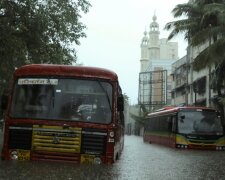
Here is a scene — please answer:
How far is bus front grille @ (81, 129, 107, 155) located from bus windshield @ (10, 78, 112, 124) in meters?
0.30

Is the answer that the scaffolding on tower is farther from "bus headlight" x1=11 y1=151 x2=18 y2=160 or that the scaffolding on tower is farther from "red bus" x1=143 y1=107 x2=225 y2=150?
"bus headlight" x1=11 y1=151 x2=18 y2=160

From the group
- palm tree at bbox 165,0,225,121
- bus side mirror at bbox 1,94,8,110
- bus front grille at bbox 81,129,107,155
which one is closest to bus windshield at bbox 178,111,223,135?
palm tree at bbox 165,0,225,121

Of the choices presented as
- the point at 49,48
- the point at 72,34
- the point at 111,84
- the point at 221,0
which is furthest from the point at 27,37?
the point at 221,0

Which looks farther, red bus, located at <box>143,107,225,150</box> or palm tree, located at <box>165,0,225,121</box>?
palm tree, located at <box>165,0,225,121</box>

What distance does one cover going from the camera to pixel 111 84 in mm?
13891

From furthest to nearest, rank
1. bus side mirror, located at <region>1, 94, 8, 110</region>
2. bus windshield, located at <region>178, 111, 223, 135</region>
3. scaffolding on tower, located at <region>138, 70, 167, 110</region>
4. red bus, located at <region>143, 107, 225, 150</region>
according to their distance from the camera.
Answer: scaffolding on tower, located at <region>138, 70, 167, 110</region>
bus windshield, located at <region>178, 111, 223, 135</region>
red bus, located at <region>143, 107, 225, 150</region>
bus side mirror, located at <region>1, 94, 8, 110</region>

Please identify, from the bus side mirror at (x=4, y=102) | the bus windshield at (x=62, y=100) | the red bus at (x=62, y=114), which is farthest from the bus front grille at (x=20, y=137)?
the bus side mirror at (x=4, y=102)

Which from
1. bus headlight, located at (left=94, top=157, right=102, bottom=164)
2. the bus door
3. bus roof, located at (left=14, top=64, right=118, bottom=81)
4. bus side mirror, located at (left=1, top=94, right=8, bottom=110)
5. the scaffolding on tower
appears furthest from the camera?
the scaffolding on tower

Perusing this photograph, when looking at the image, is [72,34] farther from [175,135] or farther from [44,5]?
[175,135]

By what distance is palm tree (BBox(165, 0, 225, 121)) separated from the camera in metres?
Answer: 32.1

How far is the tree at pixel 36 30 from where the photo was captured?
22.4m

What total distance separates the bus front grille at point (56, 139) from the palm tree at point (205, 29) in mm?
19447

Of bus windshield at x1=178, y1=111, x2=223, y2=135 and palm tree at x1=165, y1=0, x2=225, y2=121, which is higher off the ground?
palm tree at x1=165, y1=0, x2=225, y2=121

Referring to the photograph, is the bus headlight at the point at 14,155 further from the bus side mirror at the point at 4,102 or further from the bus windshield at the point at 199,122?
the bus windshield at the point at 199,122
